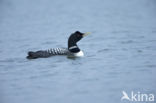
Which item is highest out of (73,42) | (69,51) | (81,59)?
(73,42)

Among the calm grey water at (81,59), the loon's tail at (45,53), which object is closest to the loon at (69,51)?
the loon's tail at (45,53)

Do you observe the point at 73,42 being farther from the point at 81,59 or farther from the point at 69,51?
the point at 81,59

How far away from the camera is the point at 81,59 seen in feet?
36.5

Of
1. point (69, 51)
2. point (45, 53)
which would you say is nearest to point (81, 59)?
point (69, 51)

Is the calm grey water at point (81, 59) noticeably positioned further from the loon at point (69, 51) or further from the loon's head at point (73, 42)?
the loon's head at point (73, 42)

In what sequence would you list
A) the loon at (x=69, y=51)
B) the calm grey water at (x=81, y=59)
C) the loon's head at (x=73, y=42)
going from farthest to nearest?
the loon's head at (x=73, y=42)
the loon at (x=69, y=51)
the calm grey water at (x=81, y=59)

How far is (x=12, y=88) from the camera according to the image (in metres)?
9.07

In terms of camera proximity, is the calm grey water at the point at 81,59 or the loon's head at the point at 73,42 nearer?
the calm grey water at the point at 81,59

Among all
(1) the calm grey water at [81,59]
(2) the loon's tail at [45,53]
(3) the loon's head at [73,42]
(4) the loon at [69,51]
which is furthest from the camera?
(3) the loon's head at [73,42]

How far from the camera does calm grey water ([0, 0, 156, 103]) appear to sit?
8.61 m

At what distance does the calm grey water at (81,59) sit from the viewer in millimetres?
8609

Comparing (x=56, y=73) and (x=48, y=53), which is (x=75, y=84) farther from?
(x=48, y=53)

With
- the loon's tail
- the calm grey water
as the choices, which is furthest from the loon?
the calm grey water

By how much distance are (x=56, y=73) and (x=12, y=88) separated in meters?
1.22
